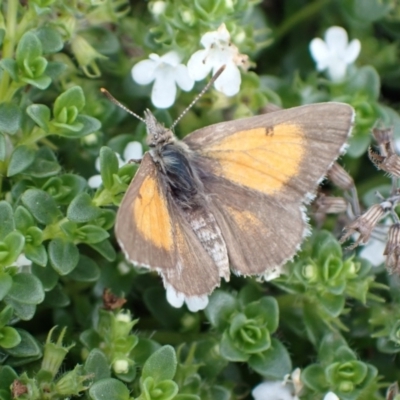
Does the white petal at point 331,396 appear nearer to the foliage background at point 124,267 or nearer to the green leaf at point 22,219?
the foliage background at point 124,267

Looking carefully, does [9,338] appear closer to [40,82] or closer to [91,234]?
[91,234]

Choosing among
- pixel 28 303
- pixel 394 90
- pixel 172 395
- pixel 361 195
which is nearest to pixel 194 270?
pixel 172 395

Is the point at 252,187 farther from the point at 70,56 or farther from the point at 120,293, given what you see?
the point at 70,56

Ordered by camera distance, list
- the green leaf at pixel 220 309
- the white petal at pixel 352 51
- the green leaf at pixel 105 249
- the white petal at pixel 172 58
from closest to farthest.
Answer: the green leaf at pixel 105 249 < the green leaf at pixel 220 309 < the white petal at pixel 172 58 < the white petal at pixel 352 51

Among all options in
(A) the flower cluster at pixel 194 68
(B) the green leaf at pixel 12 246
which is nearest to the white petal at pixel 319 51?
(A) the flower cluster at pixel 194 68

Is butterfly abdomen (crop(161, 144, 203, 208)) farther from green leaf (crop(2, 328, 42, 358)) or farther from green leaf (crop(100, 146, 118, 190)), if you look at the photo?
green leaf (crop(2, 328, 42, 358))

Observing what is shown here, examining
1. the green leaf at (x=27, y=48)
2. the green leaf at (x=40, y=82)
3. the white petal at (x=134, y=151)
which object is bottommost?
the white petal at (x=134, y=151)

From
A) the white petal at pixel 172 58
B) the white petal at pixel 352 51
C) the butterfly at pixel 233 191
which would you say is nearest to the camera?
the butterfly at pixel 233 191
